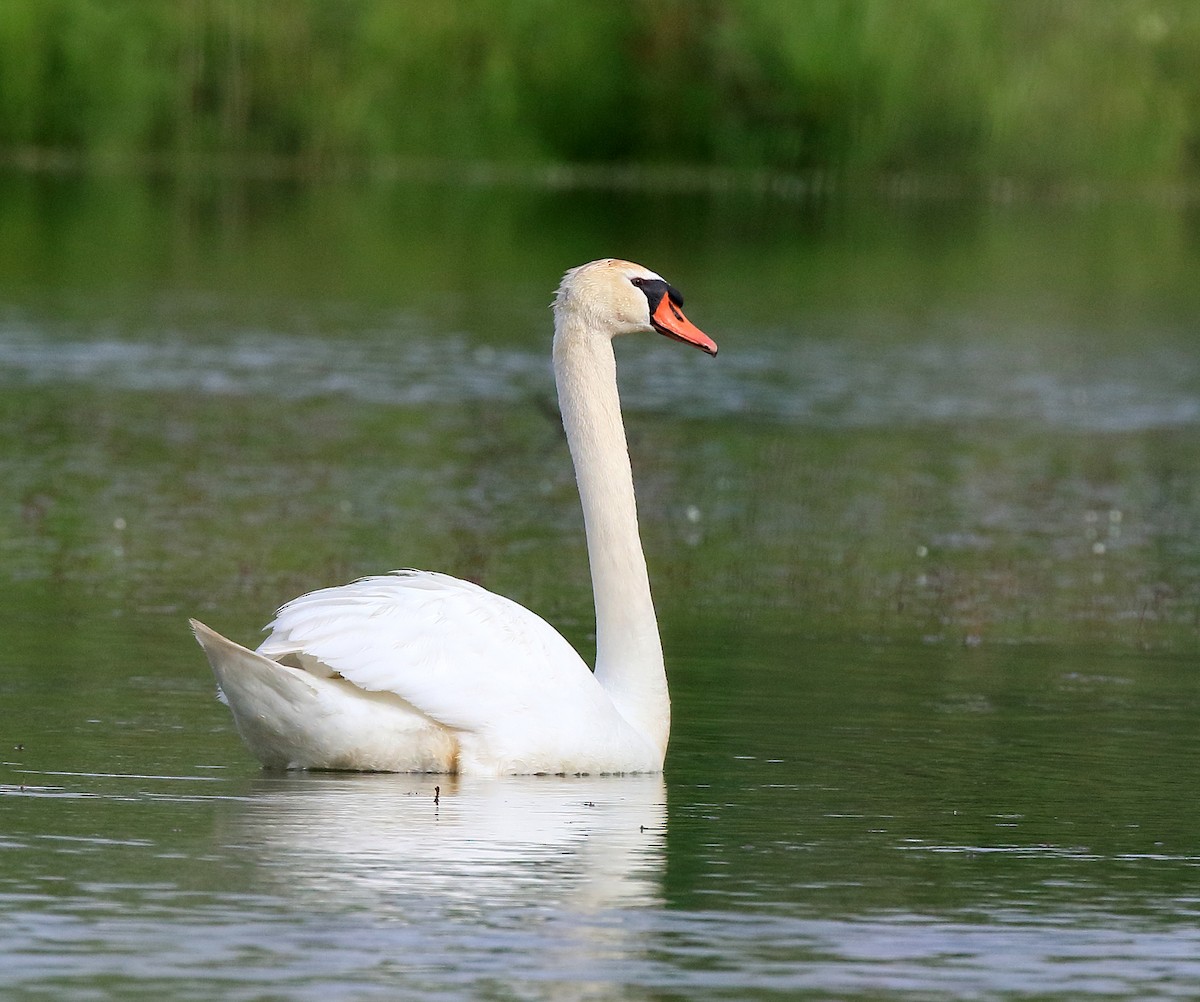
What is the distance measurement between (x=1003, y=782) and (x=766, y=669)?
1.85 m

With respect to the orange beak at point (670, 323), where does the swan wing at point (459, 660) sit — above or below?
below

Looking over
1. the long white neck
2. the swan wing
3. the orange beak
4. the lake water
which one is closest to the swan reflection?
the lake water

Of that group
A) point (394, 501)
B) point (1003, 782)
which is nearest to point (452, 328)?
point (394, 501)

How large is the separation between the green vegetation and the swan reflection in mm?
51662

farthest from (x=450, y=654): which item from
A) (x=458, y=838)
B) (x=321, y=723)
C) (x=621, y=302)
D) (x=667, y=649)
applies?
(x=667, y=649)

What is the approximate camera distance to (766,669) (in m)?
9.40

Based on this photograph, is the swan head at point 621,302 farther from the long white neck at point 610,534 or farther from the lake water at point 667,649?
the lake water at point 667,649

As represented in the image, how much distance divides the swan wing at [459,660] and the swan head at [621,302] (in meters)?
1.09

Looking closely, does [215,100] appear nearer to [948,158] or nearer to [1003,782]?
[948,158]

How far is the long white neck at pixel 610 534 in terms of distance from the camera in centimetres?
771

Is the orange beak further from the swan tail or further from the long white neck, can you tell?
the swan tail

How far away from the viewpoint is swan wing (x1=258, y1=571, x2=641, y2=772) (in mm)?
7078

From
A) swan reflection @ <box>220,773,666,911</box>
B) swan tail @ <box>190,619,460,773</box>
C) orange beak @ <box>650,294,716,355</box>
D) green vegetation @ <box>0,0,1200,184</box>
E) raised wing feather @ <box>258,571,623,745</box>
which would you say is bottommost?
swan reflection @ <box>220,773,666,911</box>

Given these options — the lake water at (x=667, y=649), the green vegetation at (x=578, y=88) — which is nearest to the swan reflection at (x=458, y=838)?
the lake water at (x=667, y=649)
